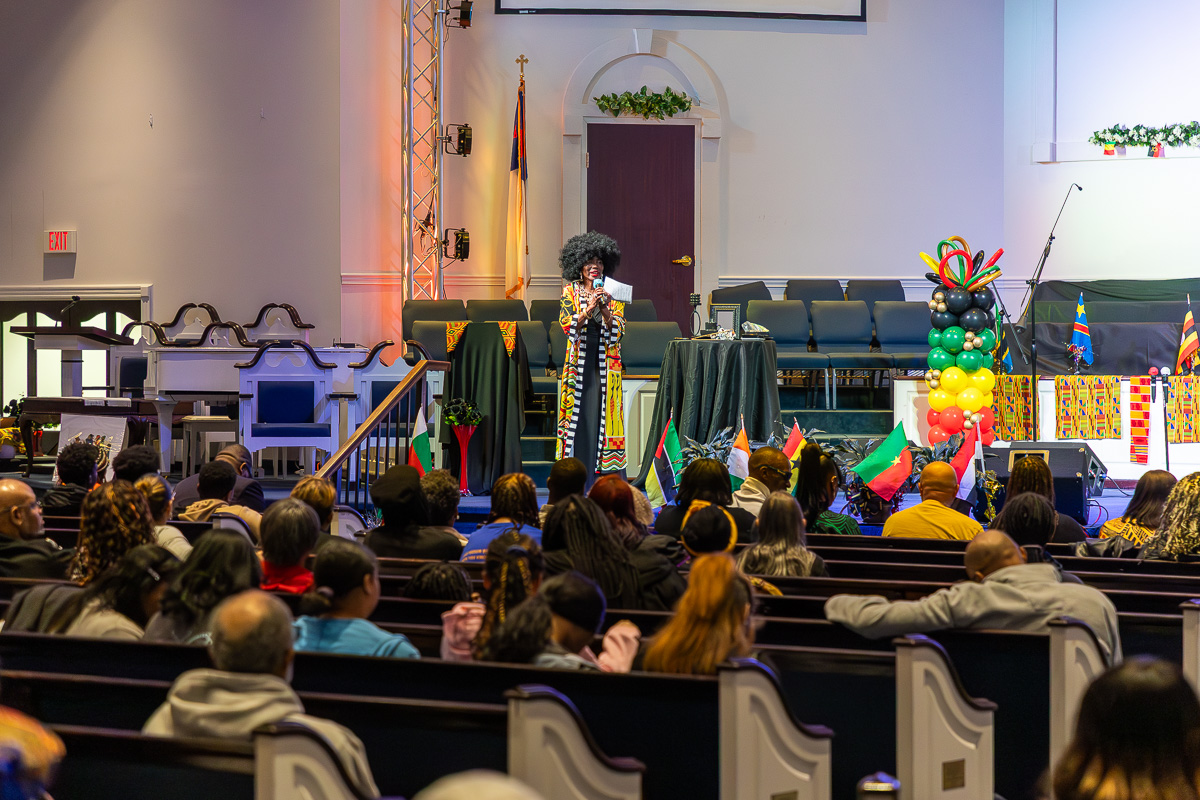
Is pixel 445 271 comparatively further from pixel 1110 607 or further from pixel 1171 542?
pixel 1110 607

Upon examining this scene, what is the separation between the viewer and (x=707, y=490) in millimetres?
4117

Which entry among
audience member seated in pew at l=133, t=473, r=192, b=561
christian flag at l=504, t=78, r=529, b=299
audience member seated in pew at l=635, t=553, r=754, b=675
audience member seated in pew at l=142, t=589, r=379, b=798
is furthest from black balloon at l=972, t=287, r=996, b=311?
audience member seated in pew at l=142, t=589, r=379, b=798

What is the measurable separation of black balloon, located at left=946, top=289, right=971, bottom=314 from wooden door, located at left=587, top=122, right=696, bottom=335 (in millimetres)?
3982

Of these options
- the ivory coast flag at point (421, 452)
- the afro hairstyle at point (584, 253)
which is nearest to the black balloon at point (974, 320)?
the afro hairstyle at point (584, 253)

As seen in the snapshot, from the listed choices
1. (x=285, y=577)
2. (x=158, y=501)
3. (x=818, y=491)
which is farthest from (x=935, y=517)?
(x=158, y=501)

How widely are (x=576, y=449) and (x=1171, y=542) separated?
4.03 metres

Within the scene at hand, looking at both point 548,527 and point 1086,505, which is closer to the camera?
point 548,527

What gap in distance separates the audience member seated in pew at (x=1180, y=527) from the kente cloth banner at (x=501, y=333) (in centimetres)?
452

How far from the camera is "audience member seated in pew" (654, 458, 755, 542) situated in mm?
4109

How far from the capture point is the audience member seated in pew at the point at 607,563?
313 cm

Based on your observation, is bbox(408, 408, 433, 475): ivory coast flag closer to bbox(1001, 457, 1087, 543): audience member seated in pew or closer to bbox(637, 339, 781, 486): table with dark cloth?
bbox(637, 339, 781, 486): table with dark cloth

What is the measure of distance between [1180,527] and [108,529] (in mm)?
3261

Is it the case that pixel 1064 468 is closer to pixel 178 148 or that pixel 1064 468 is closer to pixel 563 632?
pixel 563 632

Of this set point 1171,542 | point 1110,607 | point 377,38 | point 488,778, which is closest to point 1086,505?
point 1171,542
